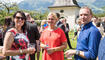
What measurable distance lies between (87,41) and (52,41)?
1.29 meters

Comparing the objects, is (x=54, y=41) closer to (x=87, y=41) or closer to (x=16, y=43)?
(x=16, y=43)

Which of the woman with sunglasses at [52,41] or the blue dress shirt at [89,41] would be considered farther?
the woman with sunglasses at [52,41]

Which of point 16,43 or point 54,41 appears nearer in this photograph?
point 16,43

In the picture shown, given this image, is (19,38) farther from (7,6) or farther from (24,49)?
(7,6)

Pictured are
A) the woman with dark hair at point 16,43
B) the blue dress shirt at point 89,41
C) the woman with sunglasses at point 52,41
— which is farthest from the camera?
the woman with sunglasses at point 52,41

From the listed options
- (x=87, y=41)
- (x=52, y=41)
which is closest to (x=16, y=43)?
(x=52, y=41)

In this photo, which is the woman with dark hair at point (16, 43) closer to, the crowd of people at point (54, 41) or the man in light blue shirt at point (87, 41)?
the crowd of people at point (54, 41)

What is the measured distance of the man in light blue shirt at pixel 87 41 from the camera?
88.4 inches

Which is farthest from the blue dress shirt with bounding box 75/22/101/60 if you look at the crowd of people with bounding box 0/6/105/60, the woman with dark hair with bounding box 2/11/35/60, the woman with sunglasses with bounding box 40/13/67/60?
the woman with sunglasses with bounding box 40/13/67/60

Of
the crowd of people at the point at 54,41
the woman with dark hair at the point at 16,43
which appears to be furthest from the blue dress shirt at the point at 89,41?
the woman with dark hair at the point at 16,43

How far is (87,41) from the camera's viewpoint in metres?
2.34

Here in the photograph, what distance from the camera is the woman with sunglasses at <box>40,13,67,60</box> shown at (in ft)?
11.5

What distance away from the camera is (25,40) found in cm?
274

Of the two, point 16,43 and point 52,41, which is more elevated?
point 16,43
